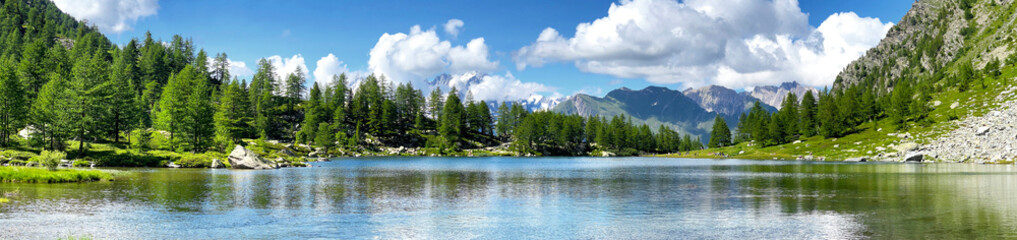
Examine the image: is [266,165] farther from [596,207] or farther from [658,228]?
[658,228]

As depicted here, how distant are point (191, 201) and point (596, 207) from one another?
2786 centimetres

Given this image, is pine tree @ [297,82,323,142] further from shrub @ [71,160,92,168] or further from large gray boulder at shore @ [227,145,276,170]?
shrub @ [71,160,92,168]

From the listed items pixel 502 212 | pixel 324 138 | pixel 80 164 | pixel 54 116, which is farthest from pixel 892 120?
pixel 54 116

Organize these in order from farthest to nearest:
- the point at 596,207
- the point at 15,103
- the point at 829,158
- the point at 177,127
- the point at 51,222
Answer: the point at 829,158, the point at 177,127, the point at 15,103, the point at 596,207, the point at 51,222

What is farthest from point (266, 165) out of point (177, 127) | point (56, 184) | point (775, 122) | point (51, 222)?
point (775, 122)

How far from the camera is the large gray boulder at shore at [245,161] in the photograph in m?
86.0

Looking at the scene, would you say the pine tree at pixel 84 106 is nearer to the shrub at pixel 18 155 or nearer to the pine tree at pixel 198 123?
the shrub at pixel 18 155

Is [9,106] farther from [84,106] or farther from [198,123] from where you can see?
[198,123]

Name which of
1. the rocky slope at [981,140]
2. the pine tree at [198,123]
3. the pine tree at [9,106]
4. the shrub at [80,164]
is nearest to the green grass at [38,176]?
the shrub at [80,164]

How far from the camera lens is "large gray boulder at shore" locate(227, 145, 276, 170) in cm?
8600

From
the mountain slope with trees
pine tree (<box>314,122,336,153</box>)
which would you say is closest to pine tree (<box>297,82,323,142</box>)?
pine tree (<box>314,122,336,153</box>)

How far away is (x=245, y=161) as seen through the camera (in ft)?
283

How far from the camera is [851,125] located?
17238cm

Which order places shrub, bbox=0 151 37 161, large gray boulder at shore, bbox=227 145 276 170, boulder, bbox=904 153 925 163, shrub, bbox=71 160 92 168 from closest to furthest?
shrub, bbox=0 151 37 161 < shrub, bbox=71 160 92 168 < large gray boulder at shore, bbox=227 145 276 170 < boulder, bbox=904 153 925 163
